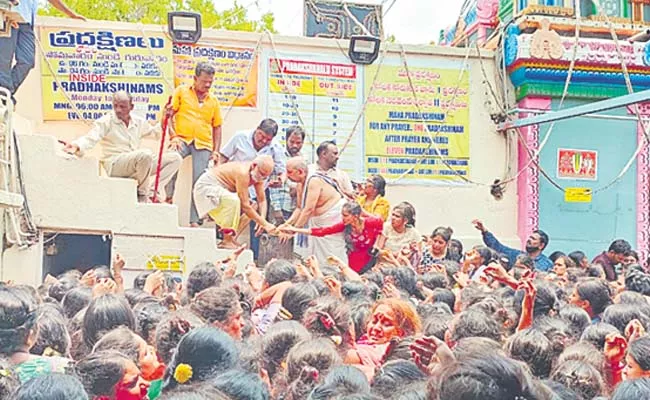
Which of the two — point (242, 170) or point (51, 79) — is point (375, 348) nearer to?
point (242, 170)

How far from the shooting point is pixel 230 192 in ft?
26.8

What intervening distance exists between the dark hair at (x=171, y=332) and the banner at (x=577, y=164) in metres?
8.23

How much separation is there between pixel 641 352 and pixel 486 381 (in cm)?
132

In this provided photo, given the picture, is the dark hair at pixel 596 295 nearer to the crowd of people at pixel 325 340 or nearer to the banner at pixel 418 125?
the crowd of people at pixel 325 340

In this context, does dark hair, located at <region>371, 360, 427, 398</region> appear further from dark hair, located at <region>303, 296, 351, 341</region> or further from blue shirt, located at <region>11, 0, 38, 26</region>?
blue shirt, located at <region>11, 0, 38, 26</region>

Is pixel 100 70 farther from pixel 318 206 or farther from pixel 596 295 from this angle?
pixel 596 295

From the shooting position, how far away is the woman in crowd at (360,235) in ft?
24.2

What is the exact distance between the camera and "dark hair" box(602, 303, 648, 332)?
169 inches

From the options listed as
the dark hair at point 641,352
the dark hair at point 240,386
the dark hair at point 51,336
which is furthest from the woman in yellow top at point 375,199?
the dark hair at point 240,386

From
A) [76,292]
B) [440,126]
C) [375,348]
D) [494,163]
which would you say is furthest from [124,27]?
[375,348]

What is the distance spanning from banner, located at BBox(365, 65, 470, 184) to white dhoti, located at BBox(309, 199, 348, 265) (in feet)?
8.03

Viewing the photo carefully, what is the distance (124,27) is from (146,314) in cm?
622

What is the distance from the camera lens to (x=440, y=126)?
1084cm

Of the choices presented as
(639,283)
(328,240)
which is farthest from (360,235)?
(639,283)
